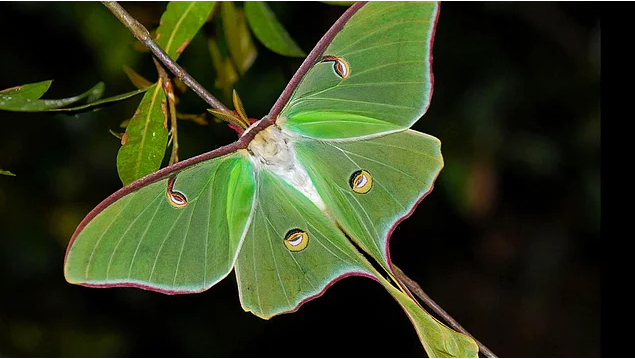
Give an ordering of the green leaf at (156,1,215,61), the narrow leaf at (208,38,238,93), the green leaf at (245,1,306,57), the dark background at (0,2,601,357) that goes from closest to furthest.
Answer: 1. the green leaf at (156,1,215,61)
2. the green leaf at (245,1,306,57)
3. the narrow leaf at (208,38,238,93)
4. the dark background at (0,2,601,357)

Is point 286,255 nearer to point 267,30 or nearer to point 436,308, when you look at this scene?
point 436,308

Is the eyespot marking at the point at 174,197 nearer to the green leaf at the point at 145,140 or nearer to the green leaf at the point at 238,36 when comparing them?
the green leaf at the point at 145,140

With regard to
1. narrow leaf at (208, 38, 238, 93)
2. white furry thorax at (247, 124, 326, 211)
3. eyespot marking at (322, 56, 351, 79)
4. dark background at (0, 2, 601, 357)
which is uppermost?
eyespot marking at (322, 56, 351, 79)

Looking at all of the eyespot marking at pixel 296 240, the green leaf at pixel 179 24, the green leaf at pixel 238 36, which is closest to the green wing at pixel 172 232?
the eyespot marking at pixel 296 240

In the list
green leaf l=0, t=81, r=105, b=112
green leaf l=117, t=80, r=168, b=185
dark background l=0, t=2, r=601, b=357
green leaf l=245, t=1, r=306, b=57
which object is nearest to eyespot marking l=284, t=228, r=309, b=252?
green leaf l=117, t=80, r=168, b=185

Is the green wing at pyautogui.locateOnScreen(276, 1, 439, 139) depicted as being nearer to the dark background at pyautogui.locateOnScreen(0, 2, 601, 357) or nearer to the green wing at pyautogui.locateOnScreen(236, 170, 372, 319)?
the green wing at pyautogui.locateOnScreen(236, 170, 372, 319)

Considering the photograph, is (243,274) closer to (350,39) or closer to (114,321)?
(350,39)

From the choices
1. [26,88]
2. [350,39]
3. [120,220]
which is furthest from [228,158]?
[26,88]

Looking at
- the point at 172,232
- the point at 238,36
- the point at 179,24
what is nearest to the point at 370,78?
the point at 172,232
